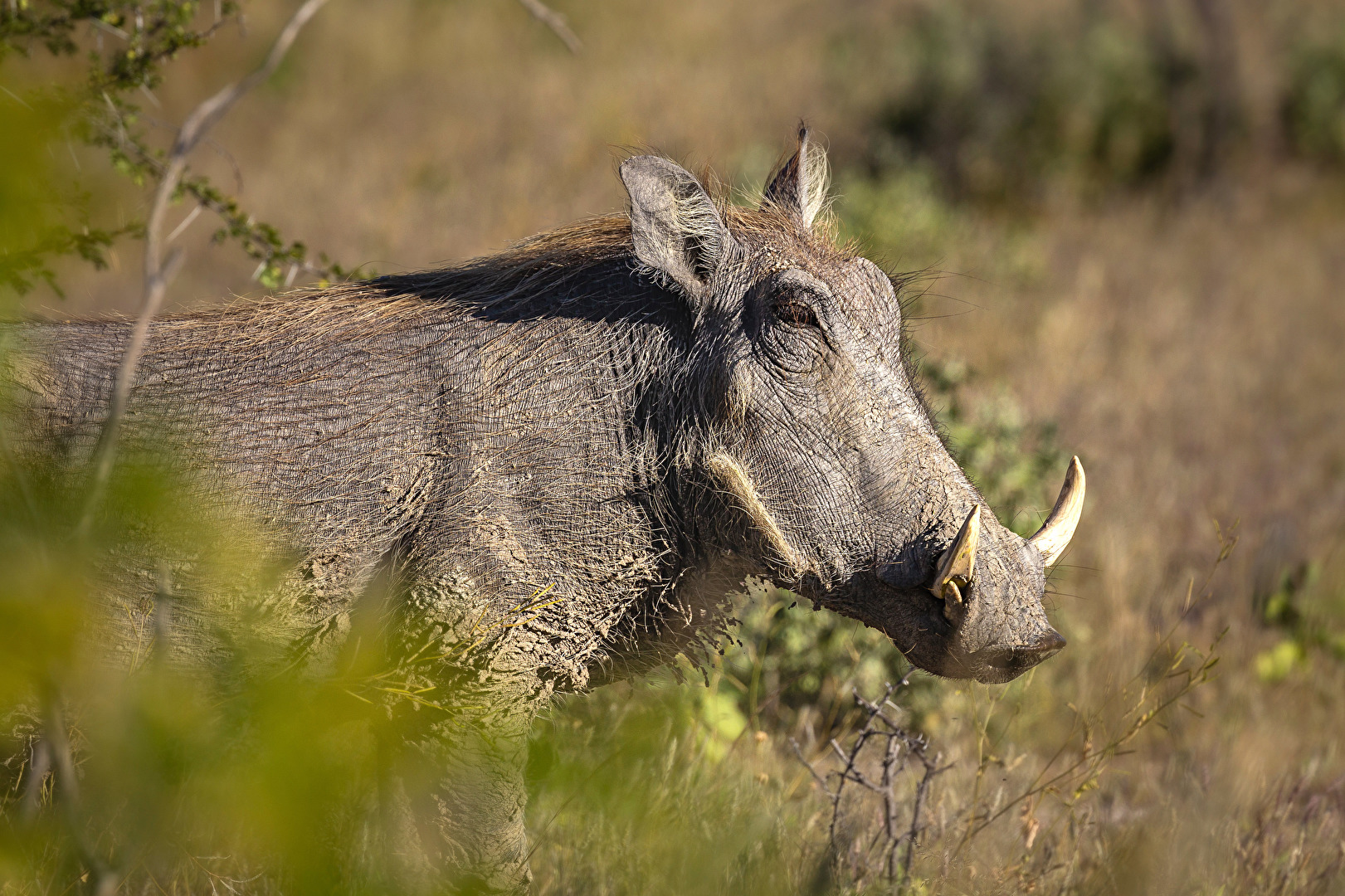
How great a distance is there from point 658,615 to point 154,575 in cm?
105

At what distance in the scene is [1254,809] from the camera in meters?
3.45

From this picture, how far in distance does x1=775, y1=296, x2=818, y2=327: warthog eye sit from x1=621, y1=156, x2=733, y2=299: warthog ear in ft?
0.63

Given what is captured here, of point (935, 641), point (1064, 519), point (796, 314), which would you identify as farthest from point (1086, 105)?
point (935, 641)

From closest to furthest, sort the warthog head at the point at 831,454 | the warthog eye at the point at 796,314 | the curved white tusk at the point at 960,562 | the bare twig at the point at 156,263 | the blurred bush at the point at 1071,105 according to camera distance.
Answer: the bare twig at the point at 156,263, the curved white tusk at the point at 960,562, the warthog head at the point at 831,454, the warthog eye at the point at 796,314, the blurred bush at the point at 1071,105

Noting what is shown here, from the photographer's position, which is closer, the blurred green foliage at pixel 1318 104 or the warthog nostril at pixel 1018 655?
the warthog nostril at pixel 1018 655

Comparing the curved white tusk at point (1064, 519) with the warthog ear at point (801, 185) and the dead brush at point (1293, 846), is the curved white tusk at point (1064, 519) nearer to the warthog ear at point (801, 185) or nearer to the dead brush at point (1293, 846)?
the warthog ear at point (801, 185)

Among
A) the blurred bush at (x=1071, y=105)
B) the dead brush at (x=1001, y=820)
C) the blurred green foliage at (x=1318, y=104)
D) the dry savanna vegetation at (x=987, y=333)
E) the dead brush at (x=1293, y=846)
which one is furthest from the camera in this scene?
the blurred green foliage at (x=1318, y=104)

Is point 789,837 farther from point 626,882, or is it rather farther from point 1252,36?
point 1252,36

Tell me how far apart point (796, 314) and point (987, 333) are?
18.8 feet

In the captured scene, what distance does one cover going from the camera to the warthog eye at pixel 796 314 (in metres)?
2.44

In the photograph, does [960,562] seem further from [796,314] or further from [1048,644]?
[796,314]

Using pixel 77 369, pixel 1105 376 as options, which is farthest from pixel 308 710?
pixel 1105 376

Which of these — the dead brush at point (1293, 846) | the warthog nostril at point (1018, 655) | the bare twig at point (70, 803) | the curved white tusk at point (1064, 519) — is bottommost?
the dead brush at point (1293, 846)

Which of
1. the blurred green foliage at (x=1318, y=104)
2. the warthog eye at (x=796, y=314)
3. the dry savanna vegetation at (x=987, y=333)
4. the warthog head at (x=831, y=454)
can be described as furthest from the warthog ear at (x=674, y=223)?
the blurred green foliage at (x=1318, y=104)
